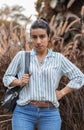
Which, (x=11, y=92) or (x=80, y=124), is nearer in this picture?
(x=11, y=92)

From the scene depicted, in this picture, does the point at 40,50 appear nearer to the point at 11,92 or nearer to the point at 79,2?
the point at 11,92

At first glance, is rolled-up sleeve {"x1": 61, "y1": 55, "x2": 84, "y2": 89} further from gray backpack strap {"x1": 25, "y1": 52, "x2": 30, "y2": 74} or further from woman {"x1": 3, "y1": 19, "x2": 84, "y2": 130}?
gray backpack strap {"x1": 25, "y1": 52, "x2": 30, "y2": 74}

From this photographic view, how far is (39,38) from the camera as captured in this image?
4773 millimetres

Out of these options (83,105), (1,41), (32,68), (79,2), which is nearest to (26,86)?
(32,68)

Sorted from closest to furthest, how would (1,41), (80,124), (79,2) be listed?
(80,124), (1,41), (79,2)

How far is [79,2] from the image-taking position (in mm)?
12117

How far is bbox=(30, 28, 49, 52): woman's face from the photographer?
4.77m

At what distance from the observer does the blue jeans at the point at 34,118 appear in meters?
4.66

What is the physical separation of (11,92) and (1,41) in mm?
2505

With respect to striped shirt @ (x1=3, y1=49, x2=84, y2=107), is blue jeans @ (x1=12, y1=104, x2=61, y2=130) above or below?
below

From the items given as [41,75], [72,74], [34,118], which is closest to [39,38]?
[41,75]

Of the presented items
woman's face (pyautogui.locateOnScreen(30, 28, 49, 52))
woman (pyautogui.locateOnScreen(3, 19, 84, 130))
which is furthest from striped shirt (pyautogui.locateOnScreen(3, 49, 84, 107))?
woman's face (pyautogui.locateOnScreen(30, 28, 49, 52))

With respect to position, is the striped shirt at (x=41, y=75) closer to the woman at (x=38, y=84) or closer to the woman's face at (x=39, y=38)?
the woman at (x=38, y=84)

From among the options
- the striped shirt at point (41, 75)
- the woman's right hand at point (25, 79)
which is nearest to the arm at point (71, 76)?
the striped shirt at point (41, 75)
